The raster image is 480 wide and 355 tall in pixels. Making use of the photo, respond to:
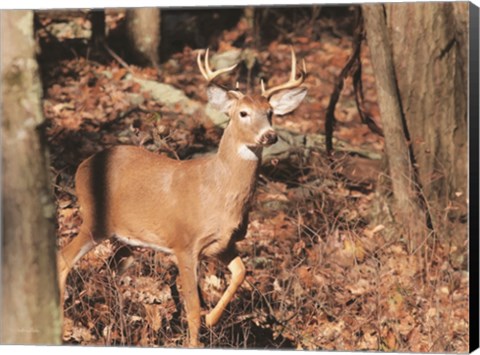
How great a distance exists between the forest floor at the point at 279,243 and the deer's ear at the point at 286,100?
0.23ft

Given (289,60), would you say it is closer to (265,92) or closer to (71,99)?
(265,92)

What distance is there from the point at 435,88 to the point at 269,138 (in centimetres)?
134

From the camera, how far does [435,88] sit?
1366 cm

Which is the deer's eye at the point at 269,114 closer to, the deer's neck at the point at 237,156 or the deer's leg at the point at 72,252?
the deer's neck at the point at 237,156

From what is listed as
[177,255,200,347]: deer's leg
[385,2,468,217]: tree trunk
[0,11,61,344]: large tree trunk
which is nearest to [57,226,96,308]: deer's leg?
[0,11,61,344]: large tree trunk

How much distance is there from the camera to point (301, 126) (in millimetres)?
13945

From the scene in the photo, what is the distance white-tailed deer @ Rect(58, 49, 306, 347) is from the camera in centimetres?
1391

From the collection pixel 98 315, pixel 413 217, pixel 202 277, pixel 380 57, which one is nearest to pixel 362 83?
pixel 380 57

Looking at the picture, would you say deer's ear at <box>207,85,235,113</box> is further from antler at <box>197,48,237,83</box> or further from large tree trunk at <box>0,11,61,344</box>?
large tree trunk at <box>0,11,61,344</box>

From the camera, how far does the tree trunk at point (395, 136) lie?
45.2 ft

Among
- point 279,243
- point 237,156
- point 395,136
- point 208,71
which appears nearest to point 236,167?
point 237,156

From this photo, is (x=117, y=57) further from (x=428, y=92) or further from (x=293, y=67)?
(x=428, y=92)

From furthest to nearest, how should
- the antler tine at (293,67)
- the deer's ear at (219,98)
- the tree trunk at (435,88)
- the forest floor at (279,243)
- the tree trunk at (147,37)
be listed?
the tree trunk at (147,37) < the deer's ear at (219,98) < the antler tine at (293,67) < the forest floor at (279,243) < the tree trunk at (435,88)

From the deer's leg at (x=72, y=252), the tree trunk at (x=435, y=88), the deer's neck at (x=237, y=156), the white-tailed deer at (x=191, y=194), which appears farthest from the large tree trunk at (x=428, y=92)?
the deer's leg at (x=72, y=252)
